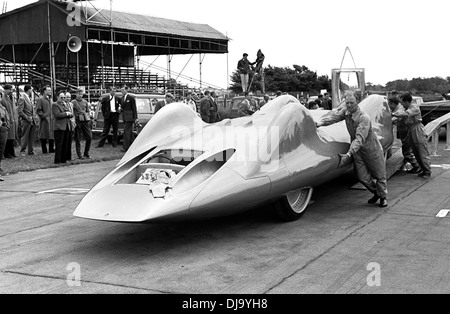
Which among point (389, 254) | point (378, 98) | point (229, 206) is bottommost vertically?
point (389, 254)

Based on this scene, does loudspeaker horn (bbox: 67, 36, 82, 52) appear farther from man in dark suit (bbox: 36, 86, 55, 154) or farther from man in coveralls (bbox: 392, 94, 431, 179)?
man in coveralls (bbox: 392, 94, 431, 179)

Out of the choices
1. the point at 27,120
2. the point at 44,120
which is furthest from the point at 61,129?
the point at 27,120

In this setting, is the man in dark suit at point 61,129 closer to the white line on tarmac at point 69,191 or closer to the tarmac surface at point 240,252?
the white line on tarmac at point 69,191

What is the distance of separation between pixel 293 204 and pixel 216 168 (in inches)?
54.4

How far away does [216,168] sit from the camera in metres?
6.95

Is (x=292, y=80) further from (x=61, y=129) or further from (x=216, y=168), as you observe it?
(x=216, y=168)

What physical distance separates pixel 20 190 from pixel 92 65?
114ft

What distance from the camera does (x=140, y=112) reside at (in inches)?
782

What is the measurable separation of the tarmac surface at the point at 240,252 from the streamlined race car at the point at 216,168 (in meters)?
0.43

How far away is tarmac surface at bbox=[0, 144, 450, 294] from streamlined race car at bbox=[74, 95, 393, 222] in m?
0.43

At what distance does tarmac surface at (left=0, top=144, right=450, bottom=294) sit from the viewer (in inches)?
203

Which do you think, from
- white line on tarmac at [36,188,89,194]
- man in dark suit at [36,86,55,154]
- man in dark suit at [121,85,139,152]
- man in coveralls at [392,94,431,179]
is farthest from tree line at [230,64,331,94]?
white line on tarmac at [36,188,89,194]
